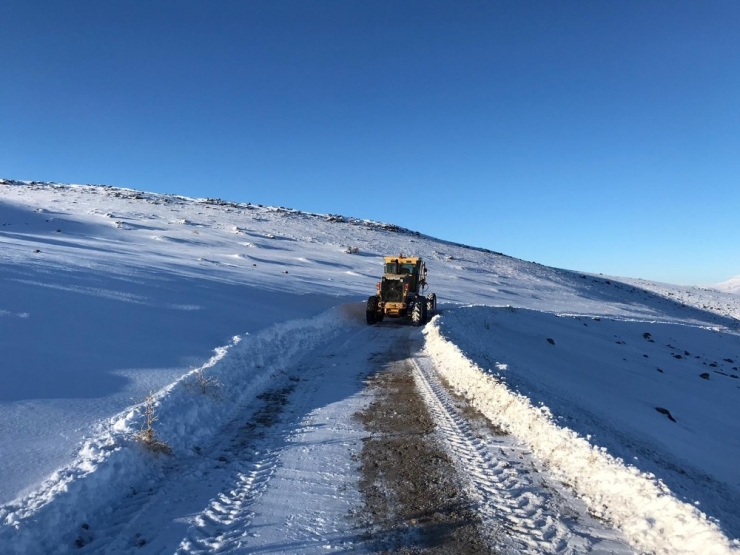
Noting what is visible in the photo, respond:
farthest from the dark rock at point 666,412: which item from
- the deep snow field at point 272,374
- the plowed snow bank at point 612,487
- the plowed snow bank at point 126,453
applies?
the plowed snow bank at point 126,453

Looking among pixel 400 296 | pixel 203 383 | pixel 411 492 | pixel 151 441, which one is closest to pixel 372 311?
pixel 400 296

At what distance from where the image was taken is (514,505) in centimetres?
467

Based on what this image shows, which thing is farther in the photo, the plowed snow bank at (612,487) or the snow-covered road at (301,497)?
the snow-covered road at (301,497)

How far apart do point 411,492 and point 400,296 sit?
15995mm

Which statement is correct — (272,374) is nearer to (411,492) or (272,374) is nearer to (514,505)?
(411,492)

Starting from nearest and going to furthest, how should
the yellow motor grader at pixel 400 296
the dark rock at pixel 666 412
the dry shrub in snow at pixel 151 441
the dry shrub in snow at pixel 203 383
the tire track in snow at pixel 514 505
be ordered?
the tire track in snow at pixel 514 505 < the dry shrub in snow at pixel 151 441 < the dry shrub in snow at pixel 203 383 < the dark rock at pixel 666 412 < the yellow motor grader at pixel 400 296

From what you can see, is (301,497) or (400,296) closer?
(301,497)

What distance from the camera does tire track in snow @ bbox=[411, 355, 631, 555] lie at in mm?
4039

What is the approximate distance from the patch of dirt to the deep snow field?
130cm

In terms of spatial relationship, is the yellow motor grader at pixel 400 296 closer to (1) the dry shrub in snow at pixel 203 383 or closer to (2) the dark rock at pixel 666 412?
(2) the dark rock at pixel 666 412

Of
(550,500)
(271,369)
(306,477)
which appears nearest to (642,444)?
(550,500)

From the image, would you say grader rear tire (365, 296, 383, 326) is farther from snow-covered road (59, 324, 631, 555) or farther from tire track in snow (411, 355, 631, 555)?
tire track in snow (411, 355, 631, 555)

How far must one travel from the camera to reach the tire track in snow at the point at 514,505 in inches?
159

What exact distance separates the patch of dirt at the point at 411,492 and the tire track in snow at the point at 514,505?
0.18 metres
